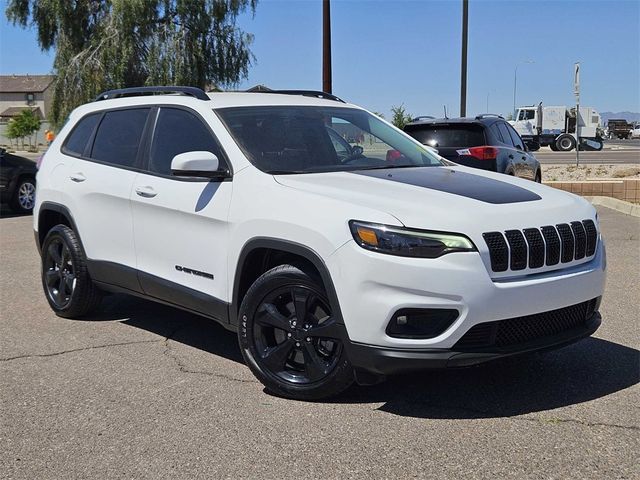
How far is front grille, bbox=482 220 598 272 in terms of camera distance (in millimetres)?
3825

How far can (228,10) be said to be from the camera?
3025 centimetres

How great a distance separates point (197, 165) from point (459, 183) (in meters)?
1.55

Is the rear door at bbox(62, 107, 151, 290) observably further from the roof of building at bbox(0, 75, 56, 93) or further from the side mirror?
the roof of building at bbox(0, 75, 56, 93)

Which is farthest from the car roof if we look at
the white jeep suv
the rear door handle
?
the rear door handle

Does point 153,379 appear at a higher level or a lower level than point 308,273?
lower

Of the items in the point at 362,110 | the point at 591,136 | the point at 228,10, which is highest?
the point at 228,10

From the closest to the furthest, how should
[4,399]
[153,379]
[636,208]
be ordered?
[4,399] < [153,379] < [636,208]

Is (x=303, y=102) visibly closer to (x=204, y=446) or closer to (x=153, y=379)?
(x=153, y=379)

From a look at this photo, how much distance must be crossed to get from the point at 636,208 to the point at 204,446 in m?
9.83

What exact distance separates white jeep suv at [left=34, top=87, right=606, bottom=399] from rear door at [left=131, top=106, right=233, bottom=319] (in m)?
0.01

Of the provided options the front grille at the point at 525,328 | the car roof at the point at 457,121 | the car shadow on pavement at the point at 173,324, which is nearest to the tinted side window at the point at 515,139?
the car roof at the point at 457,121

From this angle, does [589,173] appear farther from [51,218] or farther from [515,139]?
[51,218]

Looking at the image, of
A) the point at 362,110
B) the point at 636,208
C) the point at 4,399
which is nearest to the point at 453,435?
the point at 4,399

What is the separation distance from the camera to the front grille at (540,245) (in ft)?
12.6
